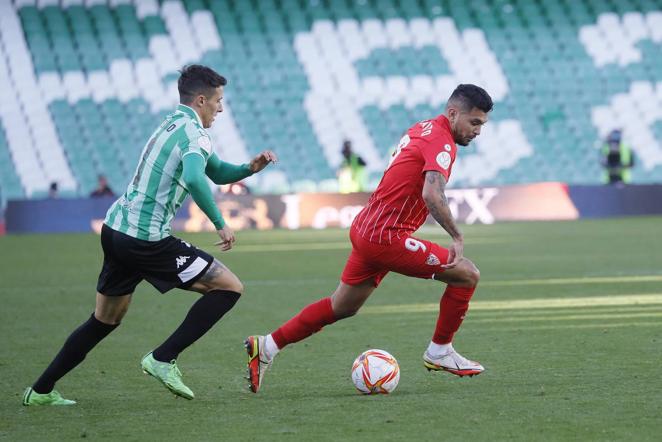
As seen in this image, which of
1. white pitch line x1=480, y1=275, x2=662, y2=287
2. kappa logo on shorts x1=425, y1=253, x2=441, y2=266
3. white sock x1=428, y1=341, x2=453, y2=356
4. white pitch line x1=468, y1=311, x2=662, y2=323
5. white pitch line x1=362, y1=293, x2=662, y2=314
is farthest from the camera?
A: white pitch line x1=480, y1=275, x2=662, y2=287

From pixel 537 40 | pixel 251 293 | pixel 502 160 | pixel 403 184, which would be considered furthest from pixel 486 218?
pixel 403 184

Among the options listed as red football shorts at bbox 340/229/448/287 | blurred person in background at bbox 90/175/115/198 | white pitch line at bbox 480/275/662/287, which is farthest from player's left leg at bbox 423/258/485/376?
blurred person in background at bbox 90/175/115/198

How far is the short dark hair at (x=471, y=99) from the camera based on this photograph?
6520mm

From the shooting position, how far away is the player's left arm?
6.47 metres

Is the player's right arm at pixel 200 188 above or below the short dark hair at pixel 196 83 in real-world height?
below

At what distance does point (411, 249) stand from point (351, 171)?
2217cm

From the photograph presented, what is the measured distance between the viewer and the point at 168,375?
19.7 feet

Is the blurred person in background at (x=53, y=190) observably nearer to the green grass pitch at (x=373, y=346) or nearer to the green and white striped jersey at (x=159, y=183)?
the green grass pitch at (x=373, y=346)

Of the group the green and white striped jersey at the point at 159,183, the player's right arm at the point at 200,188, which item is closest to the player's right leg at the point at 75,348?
the green and white striped jersey at the point at 159,183

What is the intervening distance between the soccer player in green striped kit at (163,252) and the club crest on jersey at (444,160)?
45.9 inches

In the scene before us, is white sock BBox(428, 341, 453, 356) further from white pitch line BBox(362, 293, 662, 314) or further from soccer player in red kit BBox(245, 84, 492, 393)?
white pitch line BBox(362, 293, 662, 314)

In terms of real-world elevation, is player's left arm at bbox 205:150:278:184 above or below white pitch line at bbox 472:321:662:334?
above

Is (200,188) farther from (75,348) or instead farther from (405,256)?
(405,256)

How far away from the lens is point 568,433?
4.98 metres
